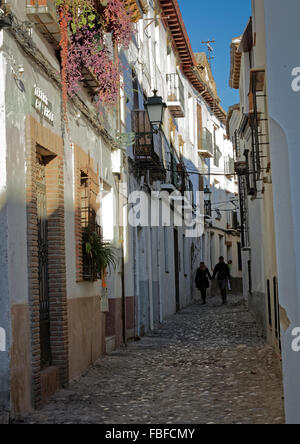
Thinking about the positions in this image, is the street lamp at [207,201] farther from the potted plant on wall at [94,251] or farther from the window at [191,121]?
the potted plant on wall at [94,251]

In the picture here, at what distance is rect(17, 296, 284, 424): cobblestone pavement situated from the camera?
23.4 ft

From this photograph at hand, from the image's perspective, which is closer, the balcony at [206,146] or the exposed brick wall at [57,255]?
the exposed brick wall at [57,255]

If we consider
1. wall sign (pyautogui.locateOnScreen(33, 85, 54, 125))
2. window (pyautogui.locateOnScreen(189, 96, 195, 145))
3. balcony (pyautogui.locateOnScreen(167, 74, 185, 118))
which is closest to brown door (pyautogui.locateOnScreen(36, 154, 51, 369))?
wall sign (pyautogui.locateOnScreen(33, 85, 54, 125))

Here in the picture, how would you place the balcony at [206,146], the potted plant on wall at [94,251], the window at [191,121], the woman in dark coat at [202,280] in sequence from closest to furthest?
the potted plant on wall at [94,251], the woman in dark coat at [202,280], the window at [191,121], the balcony at [206,146]

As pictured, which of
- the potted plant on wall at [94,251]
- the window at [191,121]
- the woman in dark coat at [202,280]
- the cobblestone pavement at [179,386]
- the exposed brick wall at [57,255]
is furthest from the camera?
the window at [191,121]

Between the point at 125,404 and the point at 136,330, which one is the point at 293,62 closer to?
the point at 125,404

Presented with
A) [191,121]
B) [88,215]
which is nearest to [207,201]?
[191,121]

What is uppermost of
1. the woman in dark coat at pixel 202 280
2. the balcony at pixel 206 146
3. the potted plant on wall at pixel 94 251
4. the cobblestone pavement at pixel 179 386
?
the balcony at pixel 206 146

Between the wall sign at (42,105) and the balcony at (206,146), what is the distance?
23555 mm

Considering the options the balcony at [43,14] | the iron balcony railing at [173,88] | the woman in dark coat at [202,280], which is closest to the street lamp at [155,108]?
the balcony at [43,14]

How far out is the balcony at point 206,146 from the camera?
105ft

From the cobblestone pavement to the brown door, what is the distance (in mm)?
601

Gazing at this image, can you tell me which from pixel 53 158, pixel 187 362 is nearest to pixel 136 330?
pixel 187 362

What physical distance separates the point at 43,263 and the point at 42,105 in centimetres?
196
